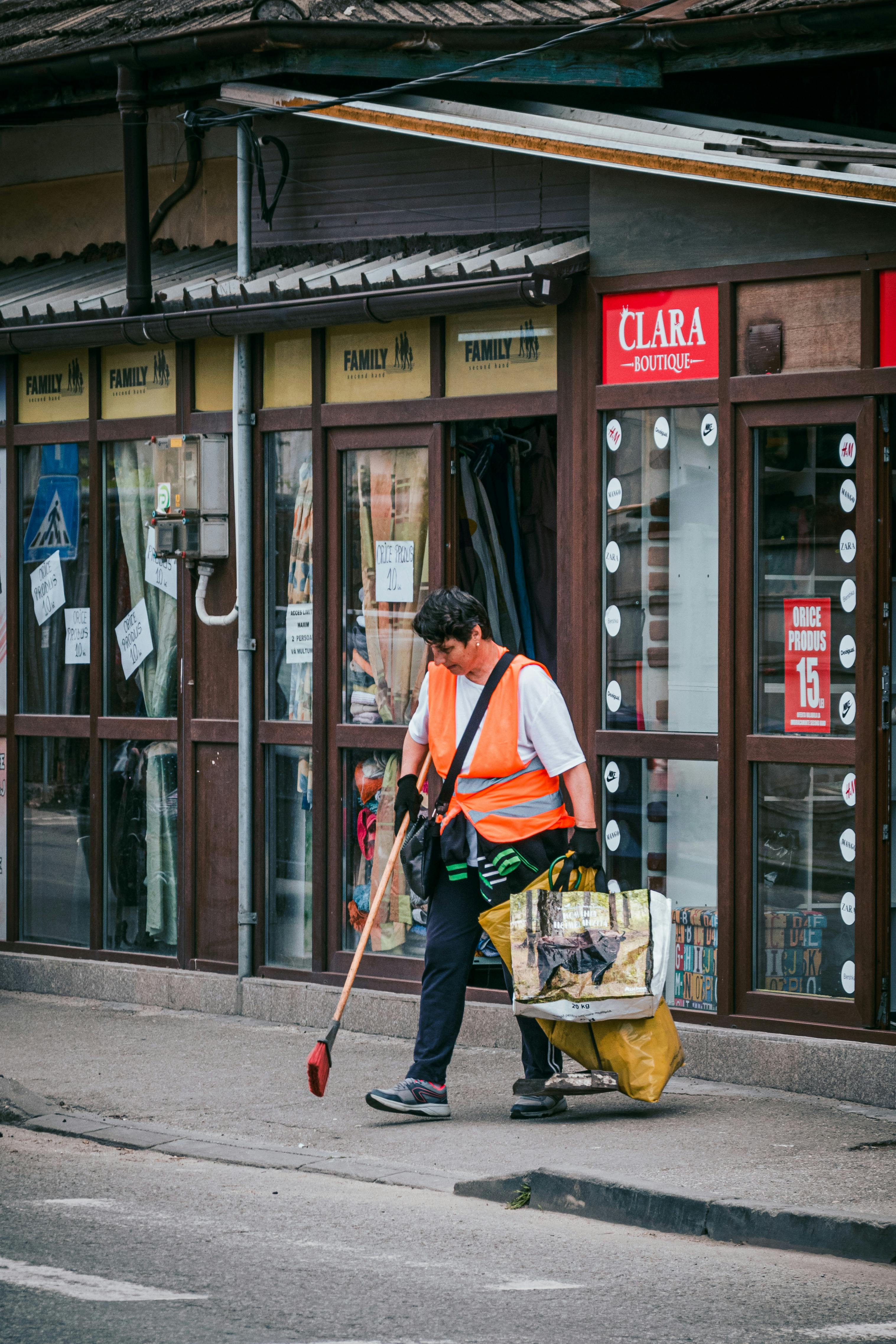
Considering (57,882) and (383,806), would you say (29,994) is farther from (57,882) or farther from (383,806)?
(383,806)

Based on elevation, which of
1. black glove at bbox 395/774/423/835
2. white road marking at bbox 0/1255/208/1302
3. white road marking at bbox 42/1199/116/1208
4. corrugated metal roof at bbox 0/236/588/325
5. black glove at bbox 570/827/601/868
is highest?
corrugated metal roof at bbox 0/236/588/325

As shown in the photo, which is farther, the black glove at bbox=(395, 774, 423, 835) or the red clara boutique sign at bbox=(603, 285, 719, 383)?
the red clara boutique sign at bbox=(603, 285, 719, 383)

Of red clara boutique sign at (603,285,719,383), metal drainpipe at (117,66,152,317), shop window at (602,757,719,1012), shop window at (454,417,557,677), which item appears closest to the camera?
red clara boutique sign at (603,285,719,383)

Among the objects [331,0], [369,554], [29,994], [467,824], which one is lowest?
[29,994]

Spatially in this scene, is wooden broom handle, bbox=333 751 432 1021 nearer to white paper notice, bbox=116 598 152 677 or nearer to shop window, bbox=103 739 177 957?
shop window, bbox=103 739 177 957

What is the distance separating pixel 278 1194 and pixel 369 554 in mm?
4020

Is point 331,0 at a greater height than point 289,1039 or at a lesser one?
greater

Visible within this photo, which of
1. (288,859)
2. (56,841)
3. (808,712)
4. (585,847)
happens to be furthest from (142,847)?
(808,712)

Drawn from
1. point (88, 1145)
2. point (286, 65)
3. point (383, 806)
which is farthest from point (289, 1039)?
point (286, 65)

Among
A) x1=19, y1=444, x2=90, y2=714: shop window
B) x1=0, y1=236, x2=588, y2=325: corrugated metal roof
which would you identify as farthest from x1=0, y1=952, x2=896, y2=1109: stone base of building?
x1=0, y1=236, x2=588, y2=325: corrugated metal roof

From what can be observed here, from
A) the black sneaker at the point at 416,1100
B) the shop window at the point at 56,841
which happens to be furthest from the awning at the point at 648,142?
the shop window at the point at 56,841

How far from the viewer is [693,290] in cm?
867

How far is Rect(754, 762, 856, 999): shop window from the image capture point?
830cm

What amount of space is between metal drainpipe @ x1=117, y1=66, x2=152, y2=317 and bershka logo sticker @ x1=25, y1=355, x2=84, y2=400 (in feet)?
2.24
